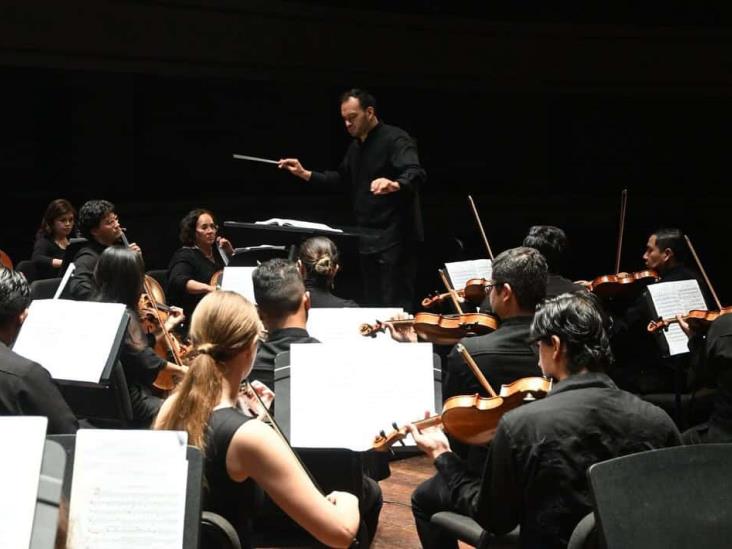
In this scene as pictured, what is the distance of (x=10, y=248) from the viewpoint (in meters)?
7.44

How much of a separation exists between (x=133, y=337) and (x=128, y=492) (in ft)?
7.21

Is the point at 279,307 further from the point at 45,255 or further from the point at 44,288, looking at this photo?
the point at 45,255

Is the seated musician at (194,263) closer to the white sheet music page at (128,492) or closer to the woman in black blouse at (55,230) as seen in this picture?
the woman in black blouse at (55,230)

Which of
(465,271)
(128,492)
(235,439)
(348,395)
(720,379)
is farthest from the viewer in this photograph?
(465,271)

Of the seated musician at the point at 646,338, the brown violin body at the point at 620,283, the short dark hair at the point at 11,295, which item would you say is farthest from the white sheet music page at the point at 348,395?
the brown violin body at the point at 620,283

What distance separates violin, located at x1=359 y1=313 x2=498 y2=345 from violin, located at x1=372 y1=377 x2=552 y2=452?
1.44 metres

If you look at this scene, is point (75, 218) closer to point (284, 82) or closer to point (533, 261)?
point (284, 82)

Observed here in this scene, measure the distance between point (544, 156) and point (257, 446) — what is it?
7664 millimetres

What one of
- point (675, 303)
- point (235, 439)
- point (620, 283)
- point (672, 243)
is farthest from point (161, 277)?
point (235, 439)

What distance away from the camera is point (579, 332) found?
8.87 feet

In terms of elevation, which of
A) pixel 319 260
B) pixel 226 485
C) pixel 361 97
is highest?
pixel 361 97

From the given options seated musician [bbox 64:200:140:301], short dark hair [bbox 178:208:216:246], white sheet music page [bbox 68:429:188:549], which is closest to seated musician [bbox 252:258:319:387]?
white sheet music page [bbox 68:429:188:549]

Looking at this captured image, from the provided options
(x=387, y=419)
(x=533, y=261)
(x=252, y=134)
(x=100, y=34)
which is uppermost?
(x=100, y=34)

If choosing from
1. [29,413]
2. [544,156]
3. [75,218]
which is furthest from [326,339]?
[544,156]
